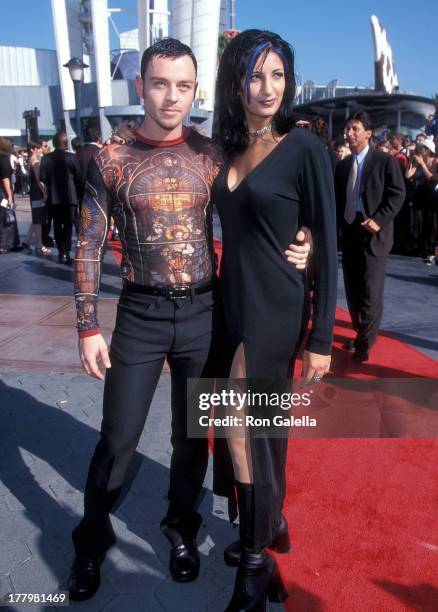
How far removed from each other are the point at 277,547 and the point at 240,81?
6.24 ft

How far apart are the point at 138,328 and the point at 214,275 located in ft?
1.26

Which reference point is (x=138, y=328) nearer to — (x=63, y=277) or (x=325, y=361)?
(x=325, y=361)

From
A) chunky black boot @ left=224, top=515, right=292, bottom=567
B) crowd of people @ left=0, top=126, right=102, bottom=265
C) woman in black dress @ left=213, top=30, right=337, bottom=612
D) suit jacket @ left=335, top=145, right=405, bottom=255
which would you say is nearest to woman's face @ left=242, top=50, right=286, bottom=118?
woman in black dress @ left=213, top=30, right=337, bottom=612

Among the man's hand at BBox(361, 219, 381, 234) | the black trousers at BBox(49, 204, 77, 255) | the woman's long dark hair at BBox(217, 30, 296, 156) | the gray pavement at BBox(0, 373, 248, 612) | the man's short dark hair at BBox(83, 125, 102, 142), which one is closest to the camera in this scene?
the woman's long dark hair at BBox(217, 30, 296, 156)

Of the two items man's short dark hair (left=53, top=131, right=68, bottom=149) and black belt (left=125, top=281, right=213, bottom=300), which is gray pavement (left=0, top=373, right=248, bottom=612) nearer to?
black belt (left=125, top=281, right=213, bottom=300)

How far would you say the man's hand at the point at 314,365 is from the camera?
2066 millimetres

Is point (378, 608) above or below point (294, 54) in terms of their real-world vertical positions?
below

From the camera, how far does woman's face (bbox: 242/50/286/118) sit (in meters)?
1.98

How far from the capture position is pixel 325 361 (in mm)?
2082

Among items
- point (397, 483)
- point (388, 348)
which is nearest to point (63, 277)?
point (388, 348)

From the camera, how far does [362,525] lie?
2.77 meters

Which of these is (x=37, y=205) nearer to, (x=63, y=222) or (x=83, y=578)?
(x=63, y=222)

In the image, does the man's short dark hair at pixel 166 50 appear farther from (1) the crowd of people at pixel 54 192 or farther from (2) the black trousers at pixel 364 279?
(1) the crowd of people at pixel 54 192

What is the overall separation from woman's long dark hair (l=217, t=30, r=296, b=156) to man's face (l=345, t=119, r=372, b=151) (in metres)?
2.99
